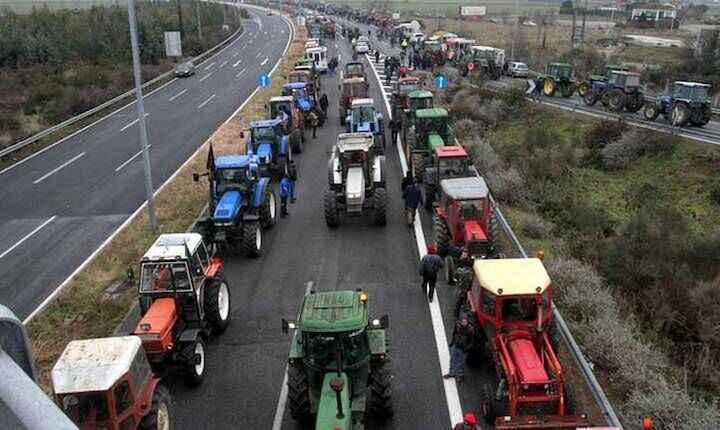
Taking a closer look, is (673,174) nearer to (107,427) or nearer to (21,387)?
(107,427)

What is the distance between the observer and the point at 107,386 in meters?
8.14

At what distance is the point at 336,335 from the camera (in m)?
9.13

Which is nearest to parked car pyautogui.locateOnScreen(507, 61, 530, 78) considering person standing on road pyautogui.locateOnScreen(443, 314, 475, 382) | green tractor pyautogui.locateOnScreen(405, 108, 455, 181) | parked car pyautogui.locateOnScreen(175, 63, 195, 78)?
green tractor pyautogui.locateOnScreen(405, 108, 455, 181)

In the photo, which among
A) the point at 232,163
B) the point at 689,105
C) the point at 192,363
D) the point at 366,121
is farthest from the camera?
the point at 689,105

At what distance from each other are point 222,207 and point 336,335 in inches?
321

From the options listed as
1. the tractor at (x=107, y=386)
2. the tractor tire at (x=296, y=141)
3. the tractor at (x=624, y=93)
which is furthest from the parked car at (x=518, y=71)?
the tractor at (x=107, y=386)

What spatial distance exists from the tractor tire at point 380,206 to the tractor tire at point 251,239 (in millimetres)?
3804

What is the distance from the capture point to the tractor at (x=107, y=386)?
8.13 meters

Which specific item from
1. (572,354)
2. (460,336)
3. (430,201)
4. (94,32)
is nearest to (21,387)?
(460,336)

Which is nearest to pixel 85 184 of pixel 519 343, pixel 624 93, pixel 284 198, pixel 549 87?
pixel 284 198

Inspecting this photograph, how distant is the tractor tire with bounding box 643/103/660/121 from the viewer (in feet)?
96.5

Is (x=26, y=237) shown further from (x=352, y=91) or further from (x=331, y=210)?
(x=352, y=91)

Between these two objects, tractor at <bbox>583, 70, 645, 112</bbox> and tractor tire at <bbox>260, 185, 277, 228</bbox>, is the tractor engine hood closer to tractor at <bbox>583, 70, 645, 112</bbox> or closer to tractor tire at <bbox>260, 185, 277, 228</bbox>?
tractor tire at <bbox>260, 185, 277, 228</bbox>

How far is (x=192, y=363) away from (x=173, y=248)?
2303 millimetres
